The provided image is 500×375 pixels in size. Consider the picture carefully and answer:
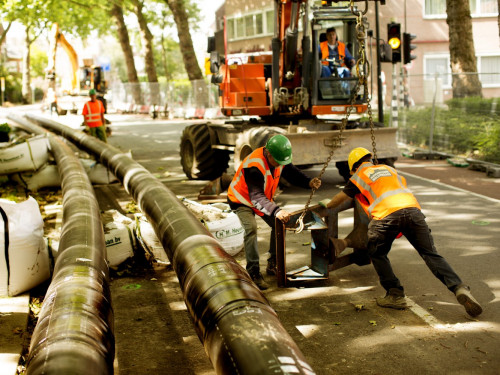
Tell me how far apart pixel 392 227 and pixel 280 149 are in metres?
1.31

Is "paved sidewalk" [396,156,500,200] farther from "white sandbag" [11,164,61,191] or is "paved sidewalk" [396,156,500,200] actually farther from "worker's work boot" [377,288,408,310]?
"white sandbag" [11,164,61,191]

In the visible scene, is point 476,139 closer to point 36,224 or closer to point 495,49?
point 36,224

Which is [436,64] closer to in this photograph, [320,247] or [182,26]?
[182,26]

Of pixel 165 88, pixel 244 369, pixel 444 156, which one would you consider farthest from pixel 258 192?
Answer: pixel 165 88

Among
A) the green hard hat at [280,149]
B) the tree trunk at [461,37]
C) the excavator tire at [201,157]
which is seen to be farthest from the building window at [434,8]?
the green hard hat at [280,149]

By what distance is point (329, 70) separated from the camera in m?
12.1

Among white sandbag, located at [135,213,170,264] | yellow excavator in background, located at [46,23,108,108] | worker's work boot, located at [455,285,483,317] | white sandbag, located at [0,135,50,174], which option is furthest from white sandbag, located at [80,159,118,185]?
yellow excavator in background, located at [46,23,108,108]

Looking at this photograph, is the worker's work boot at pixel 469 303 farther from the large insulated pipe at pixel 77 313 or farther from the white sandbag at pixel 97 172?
the white sandbag at pixel 97 172

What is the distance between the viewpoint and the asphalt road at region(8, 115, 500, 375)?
480 centimetres

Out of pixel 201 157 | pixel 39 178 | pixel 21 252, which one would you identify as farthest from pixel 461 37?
pixel 21 252

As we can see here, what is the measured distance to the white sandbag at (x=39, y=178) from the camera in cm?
1198

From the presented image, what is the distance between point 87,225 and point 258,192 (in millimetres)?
1686

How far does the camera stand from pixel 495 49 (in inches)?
1362

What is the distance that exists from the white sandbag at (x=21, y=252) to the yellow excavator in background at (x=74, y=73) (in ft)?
86.5
